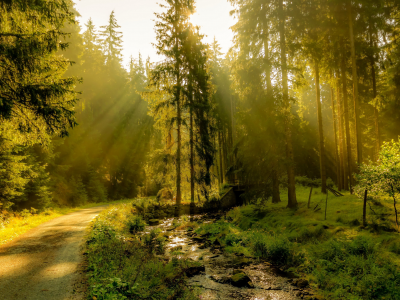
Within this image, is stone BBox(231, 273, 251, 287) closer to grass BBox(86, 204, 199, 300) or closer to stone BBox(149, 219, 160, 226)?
grass BBox(86, 204, 199, 300)

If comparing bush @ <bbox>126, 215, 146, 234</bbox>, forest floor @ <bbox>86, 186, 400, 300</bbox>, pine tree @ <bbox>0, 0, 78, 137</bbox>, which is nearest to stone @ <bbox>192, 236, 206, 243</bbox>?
forest floor @ <bbox>86, 186, 400, 300</bbox>

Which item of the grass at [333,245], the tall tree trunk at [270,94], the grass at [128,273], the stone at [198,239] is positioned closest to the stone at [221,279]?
the grass at [128,273]

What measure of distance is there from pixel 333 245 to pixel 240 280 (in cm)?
374

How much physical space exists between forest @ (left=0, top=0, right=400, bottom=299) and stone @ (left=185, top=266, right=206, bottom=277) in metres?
0.27

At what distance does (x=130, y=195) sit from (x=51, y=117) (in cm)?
3108

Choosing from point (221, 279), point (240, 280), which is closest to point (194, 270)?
point (221, 279)

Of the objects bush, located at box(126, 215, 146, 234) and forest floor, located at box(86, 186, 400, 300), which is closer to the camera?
forest floor, located at box(86, 186, 400, 300)

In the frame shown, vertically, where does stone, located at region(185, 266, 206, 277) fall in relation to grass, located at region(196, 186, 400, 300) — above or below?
below

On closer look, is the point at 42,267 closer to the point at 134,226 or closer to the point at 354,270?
the point at 134,226

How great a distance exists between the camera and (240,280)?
7691 mm

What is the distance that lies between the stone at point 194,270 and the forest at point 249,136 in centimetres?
27

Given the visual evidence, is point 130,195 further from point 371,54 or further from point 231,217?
point 371,54

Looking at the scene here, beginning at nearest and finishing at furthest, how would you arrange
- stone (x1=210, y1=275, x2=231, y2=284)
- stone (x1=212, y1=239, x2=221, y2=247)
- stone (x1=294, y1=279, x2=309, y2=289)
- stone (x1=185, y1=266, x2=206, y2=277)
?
stone (x1=294, y1=279, x2=309, y2=289) → stone (x1=210, y1=275, x2=231, y2=284) → stone (x1=185, y1=266, x2=206, y2=277) → stone (x1=212, y1=239, x2=221, y2=247)

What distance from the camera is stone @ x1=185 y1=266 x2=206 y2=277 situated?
27.2 ft
